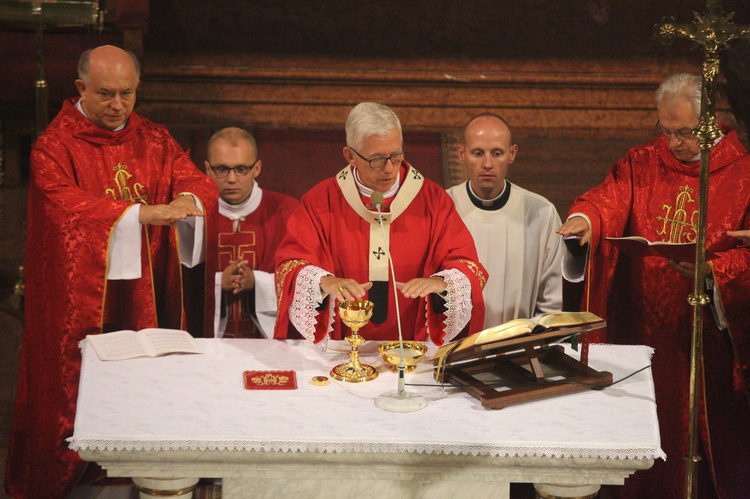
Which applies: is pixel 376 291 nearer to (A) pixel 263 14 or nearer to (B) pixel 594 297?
(B) pixel 594 297

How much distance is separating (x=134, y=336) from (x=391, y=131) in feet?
4.41

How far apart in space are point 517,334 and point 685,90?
1.75m

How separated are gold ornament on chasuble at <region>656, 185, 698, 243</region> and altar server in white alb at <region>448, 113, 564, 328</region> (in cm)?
61

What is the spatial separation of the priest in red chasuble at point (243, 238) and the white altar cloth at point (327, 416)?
5.10ft

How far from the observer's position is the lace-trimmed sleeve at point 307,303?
4152 millimetres

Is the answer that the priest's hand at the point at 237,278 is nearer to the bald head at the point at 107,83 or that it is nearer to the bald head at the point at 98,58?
the bald head at the point at 107,83

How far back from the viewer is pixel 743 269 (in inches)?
179

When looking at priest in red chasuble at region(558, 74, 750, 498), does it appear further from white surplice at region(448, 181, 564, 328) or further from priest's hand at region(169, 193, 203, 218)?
priest's hand at region(169, 193, 203, 218)

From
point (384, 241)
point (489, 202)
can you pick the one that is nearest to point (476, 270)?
point (384, 241)

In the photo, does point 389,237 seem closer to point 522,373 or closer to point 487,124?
point 487,124

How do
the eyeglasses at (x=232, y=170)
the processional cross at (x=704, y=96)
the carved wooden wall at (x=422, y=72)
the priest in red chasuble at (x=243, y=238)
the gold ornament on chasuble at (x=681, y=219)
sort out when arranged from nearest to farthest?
the processional cross at (x=704, y=96)
the gold ornament on chasuble at (x=681, y=219)
the priest in red chasuble at (x=243, y=238)
the eyeglasses at (x=232, y=170)
the carved wooden wall at (x=422, y=72)

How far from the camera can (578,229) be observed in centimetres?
473

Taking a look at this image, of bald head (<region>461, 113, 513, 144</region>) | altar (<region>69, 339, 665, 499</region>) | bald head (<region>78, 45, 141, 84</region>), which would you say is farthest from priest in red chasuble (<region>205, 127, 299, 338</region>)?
altar (<region>69, 339, 665, 499</region>)

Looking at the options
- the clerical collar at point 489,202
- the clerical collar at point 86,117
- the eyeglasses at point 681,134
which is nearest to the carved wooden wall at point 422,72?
the clerical collar at point 489,202
